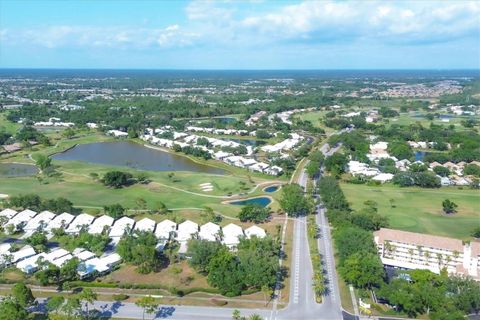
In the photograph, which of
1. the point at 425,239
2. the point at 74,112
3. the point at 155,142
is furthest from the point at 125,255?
the point at 74,112

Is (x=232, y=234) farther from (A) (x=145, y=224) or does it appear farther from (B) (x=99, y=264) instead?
(B) (x=99, y=264)

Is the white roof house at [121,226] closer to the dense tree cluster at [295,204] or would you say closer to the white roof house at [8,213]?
the white roof house at [8,213]

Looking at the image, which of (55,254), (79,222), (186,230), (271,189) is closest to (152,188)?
(79,222)

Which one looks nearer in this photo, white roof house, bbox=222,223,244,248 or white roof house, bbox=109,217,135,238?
white roof house, bbox=222,223,244,248

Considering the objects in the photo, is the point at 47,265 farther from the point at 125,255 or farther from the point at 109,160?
the point at 109,160

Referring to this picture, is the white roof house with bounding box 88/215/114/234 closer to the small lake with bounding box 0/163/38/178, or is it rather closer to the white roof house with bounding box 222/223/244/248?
the white roof house with bounding box 222/223/244/248

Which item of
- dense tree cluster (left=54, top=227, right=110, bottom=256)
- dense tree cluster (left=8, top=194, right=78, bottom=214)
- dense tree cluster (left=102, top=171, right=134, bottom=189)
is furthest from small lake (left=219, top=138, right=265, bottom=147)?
dense tree cluster (left=54, top=227, right=110, bottom=256)
